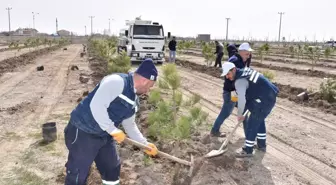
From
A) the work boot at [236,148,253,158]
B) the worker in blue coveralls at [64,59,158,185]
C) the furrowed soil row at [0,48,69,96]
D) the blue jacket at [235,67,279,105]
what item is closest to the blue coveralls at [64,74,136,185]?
the worker in blue coveralls at [64,59,158,185]

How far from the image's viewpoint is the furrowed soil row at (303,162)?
4.62 metres

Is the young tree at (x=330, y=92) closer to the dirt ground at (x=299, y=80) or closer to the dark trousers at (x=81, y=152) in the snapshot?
the dirt ground at (x=299, y=80)

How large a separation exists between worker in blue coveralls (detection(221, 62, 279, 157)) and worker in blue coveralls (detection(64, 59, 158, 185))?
2068 millimetres

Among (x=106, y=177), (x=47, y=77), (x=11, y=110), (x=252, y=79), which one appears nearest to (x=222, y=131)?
(x=252, y=79)

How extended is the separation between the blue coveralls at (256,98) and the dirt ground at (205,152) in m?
0.44

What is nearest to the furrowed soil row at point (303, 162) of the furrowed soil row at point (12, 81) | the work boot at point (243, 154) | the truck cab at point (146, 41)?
the work boot at point (243, 154)

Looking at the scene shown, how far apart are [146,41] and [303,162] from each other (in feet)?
45.1

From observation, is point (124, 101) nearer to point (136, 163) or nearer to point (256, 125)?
point (136, 163)

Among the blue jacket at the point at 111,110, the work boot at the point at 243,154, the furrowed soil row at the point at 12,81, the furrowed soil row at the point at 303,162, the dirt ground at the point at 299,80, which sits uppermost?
the blue jacket at the point at 111,110

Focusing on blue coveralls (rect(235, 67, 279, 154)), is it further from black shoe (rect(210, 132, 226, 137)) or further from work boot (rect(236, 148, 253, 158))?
black shoe (rect(210, 132, 226, 137))

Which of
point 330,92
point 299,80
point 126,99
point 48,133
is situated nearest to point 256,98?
point 126,99

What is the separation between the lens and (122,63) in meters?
10.6

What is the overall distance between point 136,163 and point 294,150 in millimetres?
2561

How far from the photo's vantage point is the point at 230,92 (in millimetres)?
5922
